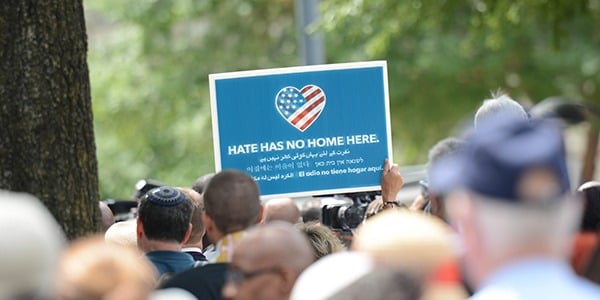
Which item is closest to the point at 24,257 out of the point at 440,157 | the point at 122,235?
the point at 122,235

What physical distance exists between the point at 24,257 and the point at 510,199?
4.01 feet

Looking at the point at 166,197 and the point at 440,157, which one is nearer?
the point at 166,197

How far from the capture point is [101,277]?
11.8 feet

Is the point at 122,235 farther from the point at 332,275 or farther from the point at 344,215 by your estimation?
the point at 332,275

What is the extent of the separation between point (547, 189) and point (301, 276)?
1045 millimetres

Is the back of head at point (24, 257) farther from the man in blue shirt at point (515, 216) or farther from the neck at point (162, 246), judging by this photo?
the neck at point (162, 246)

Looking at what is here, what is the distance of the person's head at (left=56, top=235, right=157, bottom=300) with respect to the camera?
3561mm

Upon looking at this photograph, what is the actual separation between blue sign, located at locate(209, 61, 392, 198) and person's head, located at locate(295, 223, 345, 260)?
1089mm

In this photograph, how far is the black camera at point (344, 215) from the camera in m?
7.59

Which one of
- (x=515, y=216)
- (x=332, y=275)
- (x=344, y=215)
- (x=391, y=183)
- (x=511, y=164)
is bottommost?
(x=344, y=215)

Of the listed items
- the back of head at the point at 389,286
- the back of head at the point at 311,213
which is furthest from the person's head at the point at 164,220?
the back of head at the point at 311,213

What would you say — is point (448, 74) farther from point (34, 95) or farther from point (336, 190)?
point (34, 95)

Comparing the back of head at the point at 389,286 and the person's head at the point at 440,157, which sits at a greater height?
the back of head at the point at 389,286

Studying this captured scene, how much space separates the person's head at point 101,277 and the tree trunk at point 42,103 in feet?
7.66
